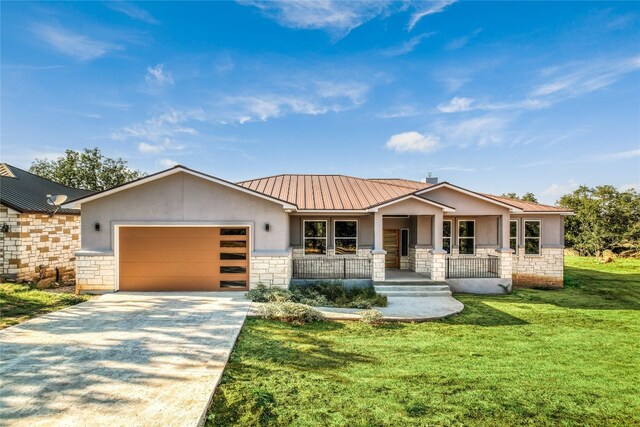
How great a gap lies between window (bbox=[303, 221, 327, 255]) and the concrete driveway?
5.51 meters

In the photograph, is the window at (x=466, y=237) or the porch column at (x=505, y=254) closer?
the porch column at (x=505, y=254)

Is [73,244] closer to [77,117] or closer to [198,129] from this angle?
[77,117]

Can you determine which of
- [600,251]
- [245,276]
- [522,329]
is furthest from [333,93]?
[600,251]

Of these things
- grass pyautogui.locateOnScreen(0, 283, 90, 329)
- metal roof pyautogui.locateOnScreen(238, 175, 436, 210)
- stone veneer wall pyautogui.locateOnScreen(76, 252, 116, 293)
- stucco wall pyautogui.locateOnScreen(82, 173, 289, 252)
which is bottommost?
grass pyautogui.locateOnScreen(0, 283, 90, 329)

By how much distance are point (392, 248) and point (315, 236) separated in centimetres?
406

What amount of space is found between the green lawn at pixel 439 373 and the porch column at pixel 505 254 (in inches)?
137

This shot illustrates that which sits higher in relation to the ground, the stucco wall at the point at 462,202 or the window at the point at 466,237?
the stucco wall at the point at 462,202

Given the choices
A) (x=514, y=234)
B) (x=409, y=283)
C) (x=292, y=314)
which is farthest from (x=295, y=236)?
(x=514, y=234)

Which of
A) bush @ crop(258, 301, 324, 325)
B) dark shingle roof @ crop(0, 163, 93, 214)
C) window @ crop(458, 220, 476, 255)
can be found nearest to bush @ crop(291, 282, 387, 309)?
bush @ crop(258, 301, 324, 325)

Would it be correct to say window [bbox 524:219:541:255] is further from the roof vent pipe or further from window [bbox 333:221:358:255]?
window [bbox 333:221:358:255]

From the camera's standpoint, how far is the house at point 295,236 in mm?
10633

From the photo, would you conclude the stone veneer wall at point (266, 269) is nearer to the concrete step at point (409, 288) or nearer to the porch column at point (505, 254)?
the concrete step at point (409, 288)

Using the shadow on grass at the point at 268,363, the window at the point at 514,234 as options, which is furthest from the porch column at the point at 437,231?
the shadow on grass at the point at 268,363

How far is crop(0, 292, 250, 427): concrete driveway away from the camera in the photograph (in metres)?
3.80
